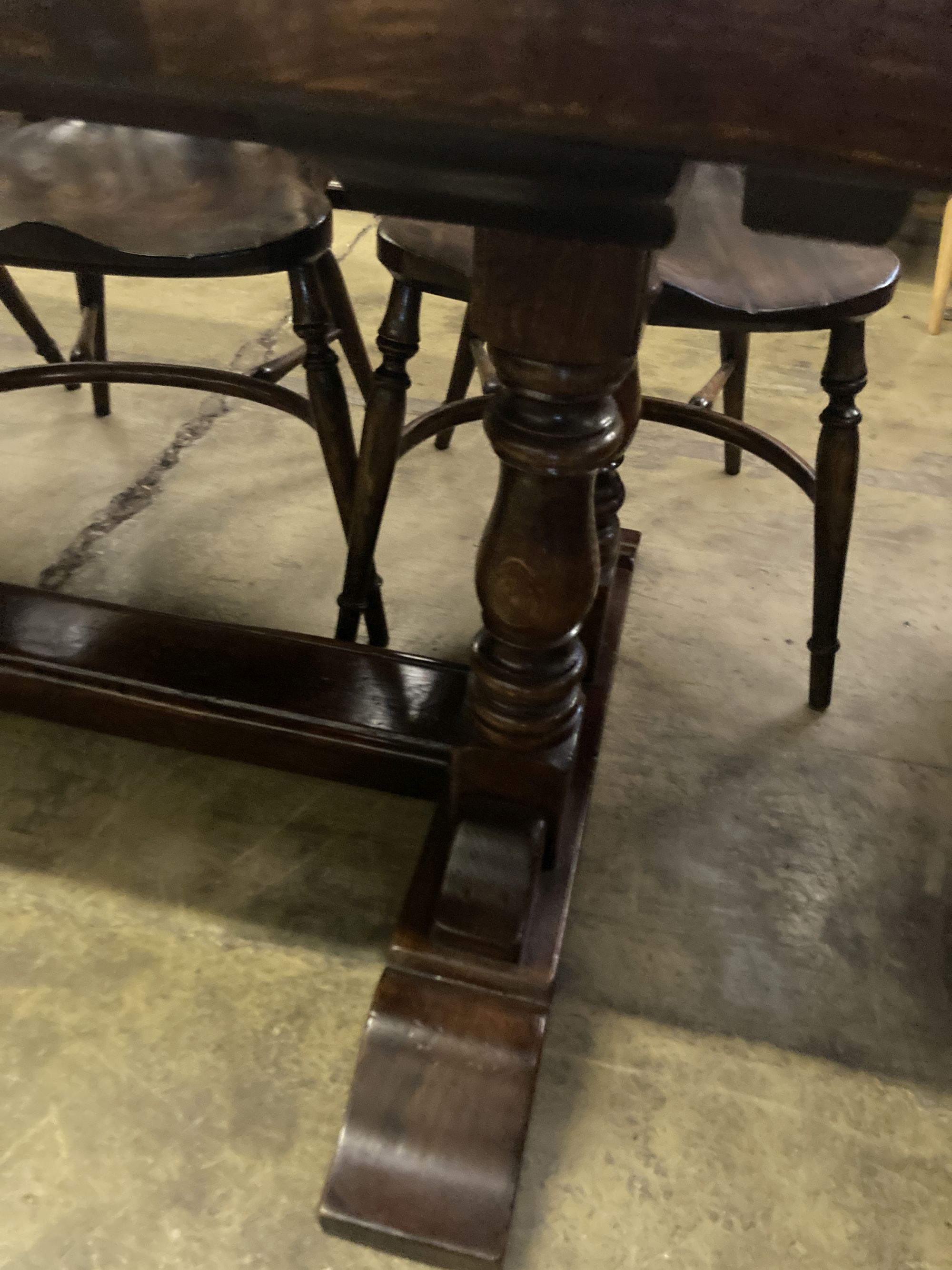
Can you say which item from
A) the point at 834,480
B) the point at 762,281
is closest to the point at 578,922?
the point at 834,480

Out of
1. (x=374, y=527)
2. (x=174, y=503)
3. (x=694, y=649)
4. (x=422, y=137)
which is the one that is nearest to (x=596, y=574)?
(x=422, y=137)

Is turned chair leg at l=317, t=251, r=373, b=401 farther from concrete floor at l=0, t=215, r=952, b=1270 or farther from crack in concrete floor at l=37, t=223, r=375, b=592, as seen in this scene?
crack in concrete floor at l=37, t=223, r=375, b=592

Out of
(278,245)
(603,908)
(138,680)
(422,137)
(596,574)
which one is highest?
(422,137)

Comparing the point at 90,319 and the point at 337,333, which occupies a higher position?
the point at 337,333

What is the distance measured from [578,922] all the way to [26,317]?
1.33 metres

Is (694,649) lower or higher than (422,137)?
lower

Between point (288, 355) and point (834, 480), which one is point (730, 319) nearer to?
point (834, 480)

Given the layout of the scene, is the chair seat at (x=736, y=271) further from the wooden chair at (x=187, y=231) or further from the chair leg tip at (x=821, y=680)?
the chair leg tip at (x=821, y=680)

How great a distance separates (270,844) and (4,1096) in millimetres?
311

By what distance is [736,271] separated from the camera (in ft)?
3.04

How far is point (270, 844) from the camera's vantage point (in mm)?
964

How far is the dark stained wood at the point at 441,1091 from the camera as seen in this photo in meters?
0.66

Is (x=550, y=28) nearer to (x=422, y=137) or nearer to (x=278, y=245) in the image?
(x=422, y=137)

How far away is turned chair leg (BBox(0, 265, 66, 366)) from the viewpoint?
1500mm
